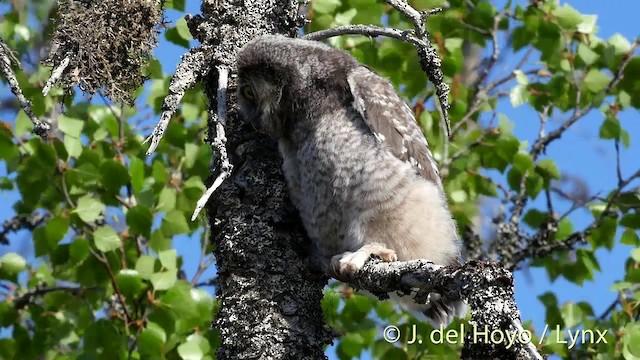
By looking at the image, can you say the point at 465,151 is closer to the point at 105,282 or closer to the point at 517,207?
the point at 517,207

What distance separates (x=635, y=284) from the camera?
16.4 ft

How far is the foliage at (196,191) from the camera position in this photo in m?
5.16

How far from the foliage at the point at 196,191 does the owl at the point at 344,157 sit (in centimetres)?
115

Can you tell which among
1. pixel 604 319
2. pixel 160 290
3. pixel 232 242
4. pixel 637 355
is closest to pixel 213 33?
pixel 232 242

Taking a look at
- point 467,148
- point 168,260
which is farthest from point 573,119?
point 168,260

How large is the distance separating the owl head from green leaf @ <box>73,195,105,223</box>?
5.97ft

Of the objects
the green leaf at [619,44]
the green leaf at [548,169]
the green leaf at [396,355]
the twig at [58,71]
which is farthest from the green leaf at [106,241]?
the green leaf at [619,44]

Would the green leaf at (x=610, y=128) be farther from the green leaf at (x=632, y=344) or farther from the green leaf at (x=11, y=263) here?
the green leaf at (x=11, y=263)

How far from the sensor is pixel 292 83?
3854mm

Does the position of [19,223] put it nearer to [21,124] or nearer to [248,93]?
[21,124]

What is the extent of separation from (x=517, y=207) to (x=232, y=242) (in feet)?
11.4

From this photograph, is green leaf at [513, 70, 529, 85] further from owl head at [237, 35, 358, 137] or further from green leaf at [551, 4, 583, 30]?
owl head at [237, 35, 358, 137]

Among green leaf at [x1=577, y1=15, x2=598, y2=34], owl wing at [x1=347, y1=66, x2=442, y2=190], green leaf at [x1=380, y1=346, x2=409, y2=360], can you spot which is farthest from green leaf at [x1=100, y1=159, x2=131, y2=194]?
green leaf at [x1=577, y1=15, x2=598, y2=34]

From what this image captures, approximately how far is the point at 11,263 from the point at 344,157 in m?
2.76
